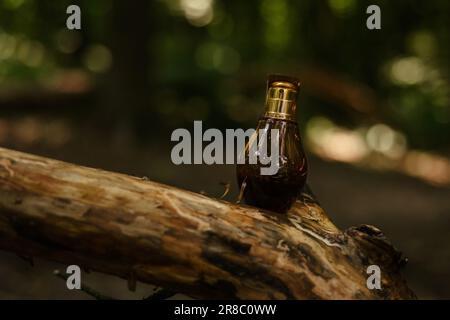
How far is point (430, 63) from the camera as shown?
1332cm

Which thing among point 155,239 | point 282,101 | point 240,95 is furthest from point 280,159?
point 240,95

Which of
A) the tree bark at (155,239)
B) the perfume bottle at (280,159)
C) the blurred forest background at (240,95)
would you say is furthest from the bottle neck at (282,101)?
the blurred forest background at (240,95)

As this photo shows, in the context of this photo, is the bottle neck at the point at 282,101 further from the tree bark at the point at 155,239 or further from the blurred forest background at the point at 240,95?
the blurred forest background at the point at 240,95

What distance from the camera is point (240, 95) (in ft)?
39.6

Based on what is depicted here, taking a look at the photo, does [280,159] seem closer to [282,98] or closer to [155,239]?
[282,98]

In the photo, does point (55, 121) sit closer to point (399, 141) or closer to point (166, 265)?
point (399, 141)

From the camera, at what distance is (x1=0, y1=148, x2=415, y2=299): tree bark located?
5.97 ft

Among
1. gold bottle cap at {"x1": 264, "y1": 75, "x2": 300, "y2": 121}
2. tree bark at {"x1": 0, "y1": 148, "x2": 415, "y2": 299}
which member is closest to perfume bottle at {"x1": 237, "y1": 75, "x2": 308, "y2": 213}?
gold bottle cap at {"x1": 264, "y1": 75, "x2": 300, "y2": 121}

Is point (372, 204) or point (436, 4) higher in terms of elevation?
point (436, 4)

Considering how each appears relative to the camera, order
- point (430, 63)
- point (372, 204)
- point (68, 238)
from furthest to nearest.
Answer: point (430, 63), point (372, 204), point (68, 238)
